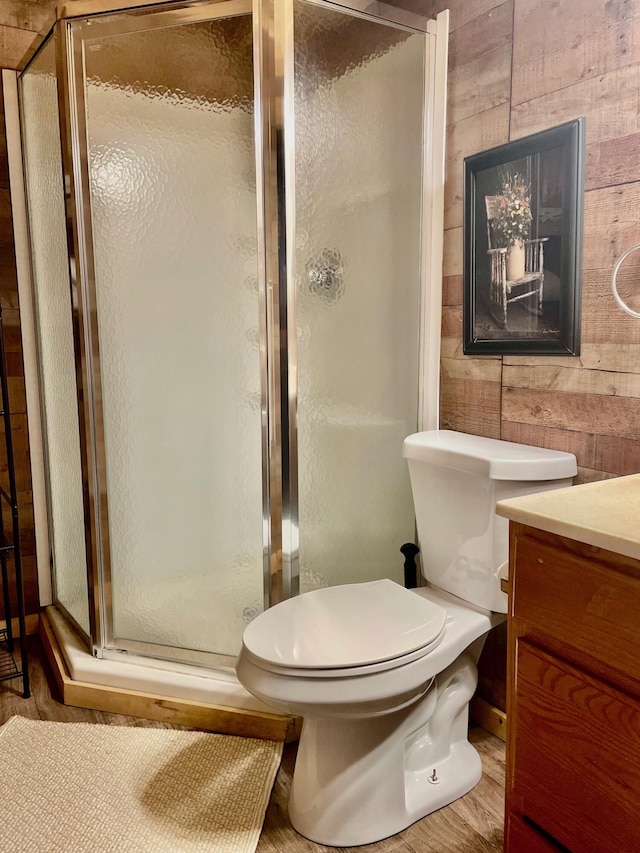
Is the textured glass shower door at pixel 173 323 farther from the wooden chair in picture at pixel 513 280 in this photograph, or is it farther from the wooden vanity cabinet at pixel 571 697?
the wooden vanity cabinet at pixel 571 697

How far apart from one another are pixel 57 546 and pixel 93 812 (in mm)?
1031

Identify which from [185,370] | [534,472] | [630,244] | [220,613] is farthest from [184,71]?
[220,613]

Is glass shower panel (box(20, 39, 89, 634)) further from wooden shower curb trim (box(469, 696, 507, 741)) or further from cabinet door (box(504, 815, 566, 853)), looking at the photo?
cabinet door (box(504, 815, 566, 853))

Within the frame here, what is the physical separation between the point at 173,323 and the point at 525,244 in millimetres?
992

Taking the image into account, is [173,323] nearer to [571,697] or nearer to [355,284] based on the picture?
[355,284]

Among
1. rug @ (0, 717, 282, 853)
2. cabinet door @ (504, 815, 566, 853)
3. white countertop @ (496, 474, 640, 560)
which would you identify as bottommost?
rug @ (0, 717, 282, 853)

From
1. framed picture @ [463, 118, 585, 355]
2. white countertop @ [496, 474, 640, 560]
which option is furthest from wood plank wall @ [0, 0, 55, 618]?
white countertop @ [496, 474, 640, 560]

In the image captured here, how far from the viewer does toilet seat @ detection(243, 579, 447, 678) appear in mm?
1206

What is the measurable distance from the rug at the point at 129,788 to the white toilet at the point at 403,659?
0.58 ft

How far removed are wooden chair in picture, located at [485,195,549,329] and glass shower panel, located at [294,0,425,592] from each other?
0.27 m

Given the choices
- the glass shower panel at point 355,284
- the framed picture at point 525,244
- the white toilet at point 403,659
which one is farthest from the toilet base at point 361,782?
the framed picture at point 525,244

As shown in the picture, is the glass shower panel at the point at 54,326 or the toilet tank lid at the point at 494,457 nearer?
the toilet tank lid at the point at 494,457

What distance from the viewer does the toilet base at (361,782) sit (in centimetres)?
134

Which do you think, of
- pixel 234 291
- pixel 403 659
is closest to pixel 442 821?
pixel 403 659
